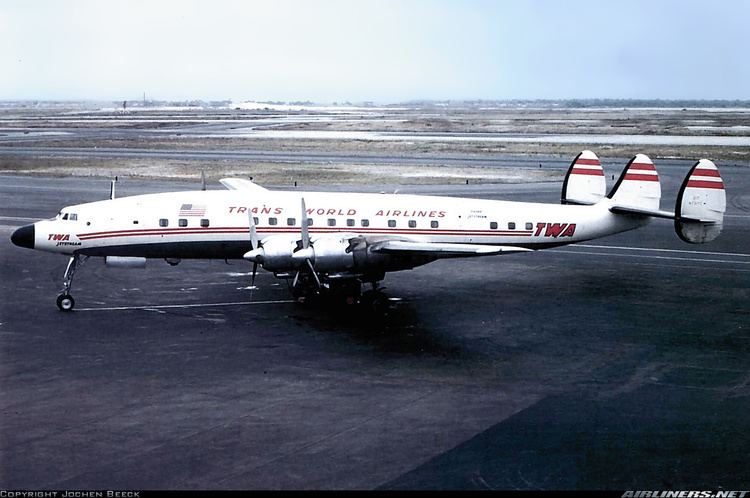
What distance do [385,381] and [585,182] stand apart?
51.7 feet

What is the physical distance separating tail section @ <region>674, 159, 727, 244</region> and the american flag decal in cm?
1618

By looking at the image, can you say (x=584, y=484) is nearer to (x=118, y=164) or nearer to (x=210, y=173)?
(x=210, y=173)

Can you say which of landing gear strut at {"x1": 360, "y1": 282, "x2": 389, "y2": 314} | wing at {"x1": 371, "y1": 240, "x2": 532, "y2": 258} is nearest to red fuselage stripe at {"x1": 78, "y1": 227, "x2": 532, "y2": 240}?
landing gear strut at {"x1": 360, "y1": 282, "x2": 389, "y2": 314}

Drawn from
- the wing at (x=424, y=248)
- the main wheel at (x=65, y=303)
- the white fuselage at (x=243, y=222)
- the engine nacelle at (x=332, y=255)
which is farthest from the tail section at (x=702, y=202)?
the main wheel at (x=65, y=303)

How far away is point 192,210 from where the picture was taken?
25.7m

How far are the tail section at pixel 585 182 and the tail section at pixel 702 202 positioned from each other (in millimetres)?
3082

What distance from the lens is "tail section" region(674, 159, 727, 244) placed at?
2803cm

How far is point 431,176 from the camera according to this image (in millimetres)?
61375

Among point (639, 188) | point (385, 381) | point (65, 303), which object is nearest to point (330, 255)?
point (385, 381)

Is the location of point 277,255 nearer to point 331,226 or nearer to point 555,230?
point 331,226

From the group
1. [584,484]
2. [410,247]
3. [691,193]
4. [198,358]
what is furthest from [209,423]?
[691,193]

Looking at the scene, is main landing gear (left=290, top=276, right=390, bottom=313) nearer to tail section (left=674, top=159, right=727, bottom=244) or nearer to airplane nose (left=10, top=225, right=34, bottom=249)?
airplane nose (left=10, top=225, right=34, bottom=249)

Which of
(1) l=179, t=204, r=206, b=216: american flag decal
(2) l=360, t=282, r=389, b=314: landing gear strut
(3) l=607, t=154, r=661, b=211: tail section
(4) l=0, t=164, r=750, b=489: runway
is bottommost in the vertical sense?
(4) l=0, t=164, r=750, b=489: runway

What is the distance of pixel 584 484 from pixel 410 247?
10649 mm
